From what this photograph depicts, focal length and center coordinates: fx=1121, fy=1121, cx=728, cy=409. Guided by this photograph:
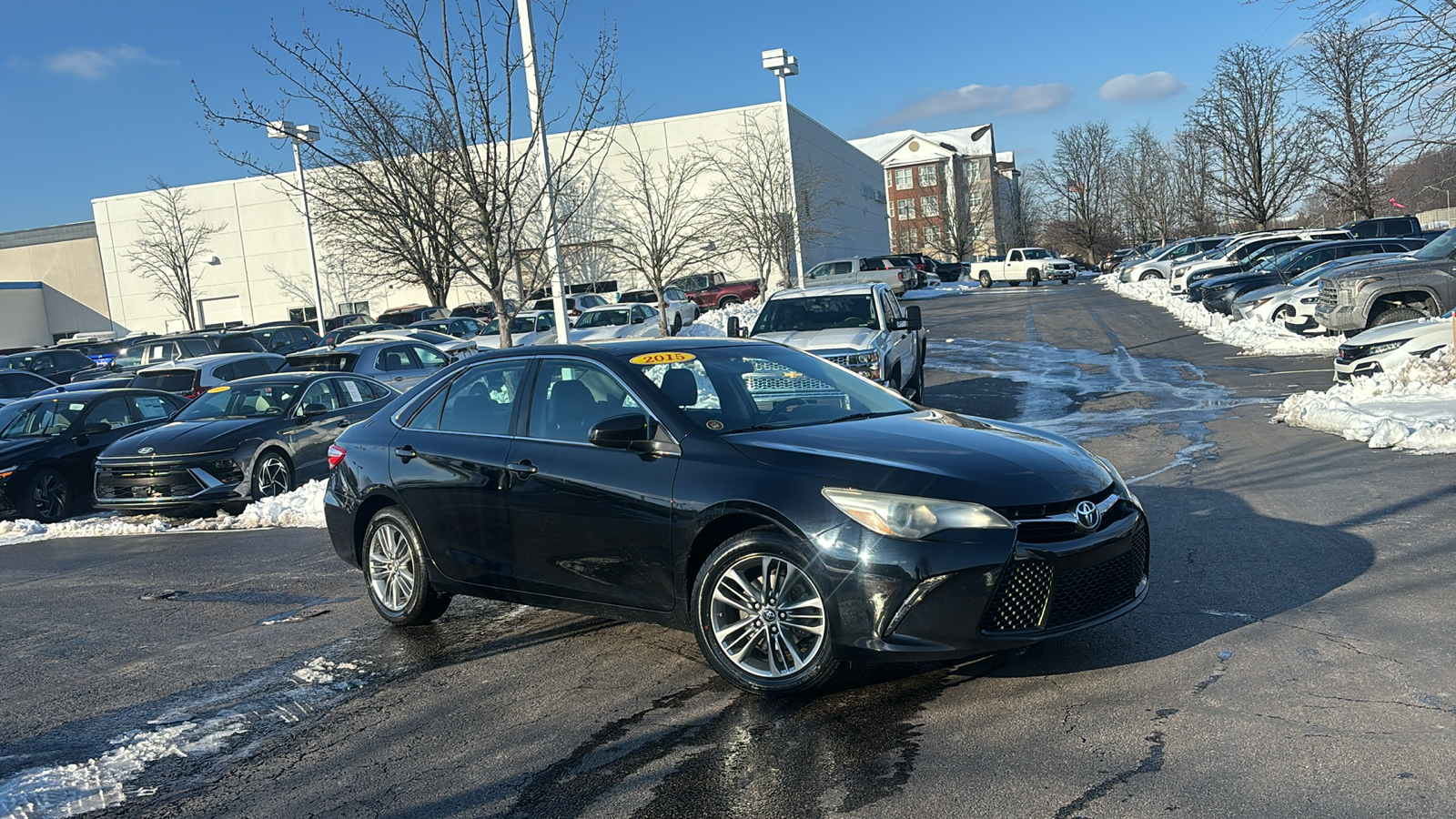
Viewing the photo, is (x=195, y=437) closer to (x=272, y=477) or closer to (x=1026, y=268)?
(x=272, y=477)

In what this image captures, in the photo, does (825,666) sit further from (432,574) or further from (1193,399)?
(1193,399)

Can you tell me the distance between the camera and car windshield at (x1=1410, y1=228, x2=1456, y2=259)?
18422 mm

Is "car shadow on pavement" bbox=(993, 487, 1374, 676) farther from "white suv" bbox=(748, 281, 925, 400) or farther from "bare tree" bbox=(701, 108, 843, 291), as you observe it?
"bare tree" bbox=(701, 108, 843, 291)

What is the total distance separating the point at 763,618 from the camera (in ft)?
15.9

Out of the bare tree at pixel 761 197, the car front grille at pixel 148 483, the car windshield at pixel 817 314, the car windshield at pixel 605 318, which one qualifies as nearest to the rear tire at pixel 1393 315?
the car windshield at pixel 817 314

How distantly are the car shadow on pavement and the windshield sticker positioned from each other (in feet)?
7.19

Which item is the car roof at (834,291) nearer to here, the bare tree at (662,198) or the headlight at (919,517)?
the headlight at (919,517)

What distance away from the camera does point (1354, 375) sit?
1288cm

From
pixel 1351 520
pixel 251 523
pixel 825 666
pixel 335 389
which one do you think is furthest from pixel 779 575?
pixel 335 389

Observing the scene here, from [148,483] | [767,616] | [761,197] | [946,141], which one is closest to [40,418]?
[148,483]

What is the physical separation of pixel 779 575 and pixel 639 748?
Answer: 36.8 inches

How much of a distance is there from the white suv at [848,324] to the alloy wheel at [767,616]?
8.35 metres

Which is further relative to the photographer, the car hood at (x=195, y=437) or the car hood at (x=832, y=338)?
the car hood at (x=832, y=338)

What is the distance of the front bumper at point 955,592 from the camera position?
4461 mm
